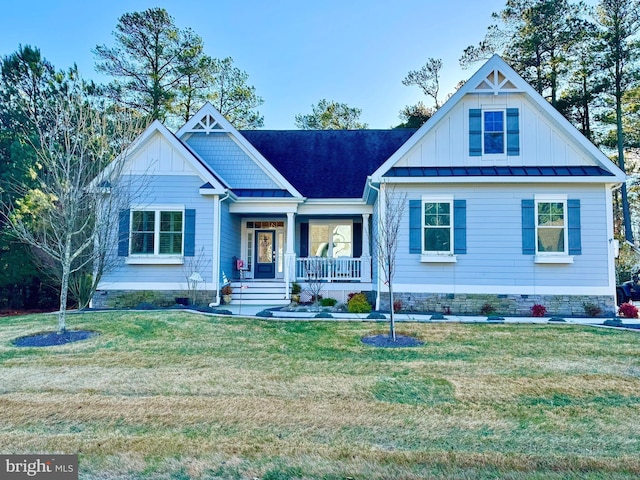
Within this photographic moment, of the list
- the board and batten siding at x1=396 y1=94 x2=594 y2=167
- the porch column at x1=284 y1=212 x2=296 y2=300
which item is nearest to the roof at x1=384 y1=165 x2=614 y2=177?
the board and batten siding at x1=396 y1=94 x2=594 y2=167

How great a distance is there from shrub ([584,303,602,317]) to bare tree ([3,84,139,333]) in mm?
11900

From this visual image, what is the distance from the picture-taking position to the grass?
3.11m

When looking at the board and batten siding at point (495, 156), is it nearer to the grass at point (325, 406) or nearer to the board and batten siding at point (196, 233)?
the grass at point (325, 406)

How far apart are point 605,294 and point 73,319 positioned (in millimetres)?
13201

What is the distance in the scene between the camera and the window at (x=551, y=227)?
10547mm

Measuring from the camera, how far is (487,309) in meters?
10.6

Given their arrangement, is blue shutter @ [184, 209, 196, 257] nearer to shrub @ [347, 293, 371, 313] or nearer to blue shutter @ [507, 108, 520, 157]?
shrub @ [347, 293, 371, 313]

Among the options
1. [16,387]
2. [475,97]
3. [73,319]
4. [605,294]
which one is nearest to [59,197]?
[73,319]

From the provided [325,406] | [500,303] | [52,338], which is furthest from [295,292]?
[325,406]

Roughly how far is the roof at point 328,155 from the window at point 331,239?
4.63ft

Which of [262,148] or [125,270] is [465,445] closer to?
[125,270]

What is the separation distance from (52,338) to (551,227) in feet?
38.7

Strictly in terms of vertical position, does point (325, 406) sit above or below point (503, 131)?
below

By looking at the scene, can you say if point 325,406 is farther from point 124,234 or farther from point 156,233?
point 124,234
